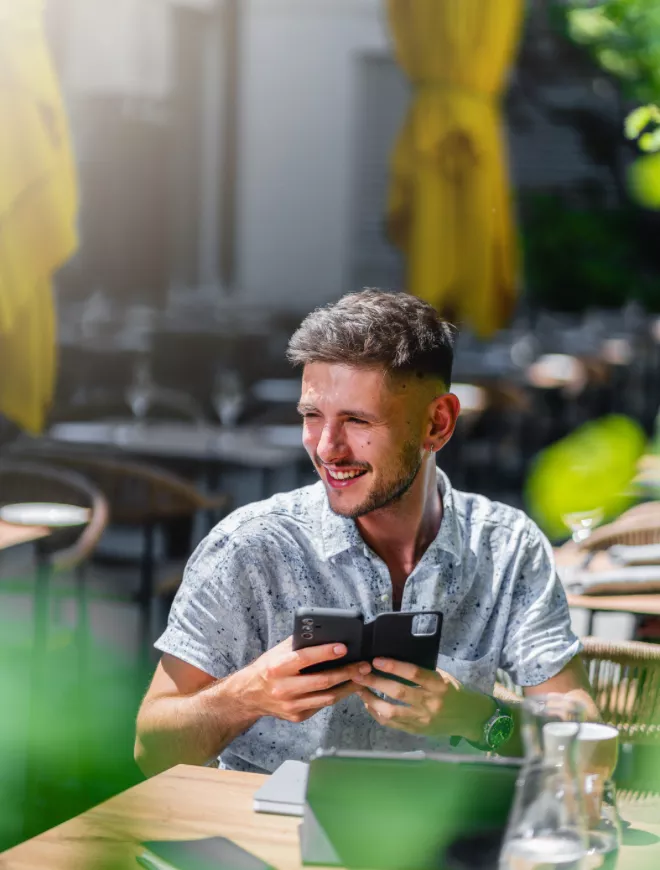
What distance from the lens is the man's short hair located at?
1.79 m

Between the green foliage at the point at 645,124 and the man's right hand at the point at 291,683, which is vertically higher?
the green foliage at the point at 645,124

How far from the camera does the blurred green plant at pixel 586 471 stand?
0.71 meters

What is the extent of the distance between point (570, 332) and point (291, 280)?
2.73m

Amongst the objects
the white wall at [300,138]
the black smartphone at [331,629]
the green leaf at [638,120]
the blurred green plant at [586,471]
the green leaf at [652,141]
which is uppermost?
the white wall at [300,138]

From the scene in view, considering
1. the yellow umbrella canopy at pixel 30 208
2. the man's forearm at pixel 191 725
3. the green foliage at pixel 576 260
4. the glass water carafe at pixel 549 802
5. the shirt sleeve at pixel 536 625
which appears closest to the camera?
the glass water carafe at pixel 549 802

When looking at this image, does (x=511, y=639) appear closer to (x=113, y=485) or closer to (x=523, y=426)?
(x=113, y=485)

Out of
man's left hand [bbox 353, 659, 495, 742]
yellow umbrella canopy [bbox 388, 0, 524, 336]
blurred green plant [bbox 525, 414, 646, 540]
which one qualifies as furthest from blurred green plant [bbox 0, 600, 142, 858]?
yellow umbrella canopy [bbox 388, 0, 524, 336]

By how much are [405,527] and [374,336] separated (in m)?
0.33

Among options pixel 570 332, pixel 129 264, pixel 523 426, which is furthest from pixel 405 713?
pixel 129 264

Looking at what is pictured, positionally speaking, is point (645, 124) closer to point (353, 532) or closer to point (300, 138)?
point (353, 532)

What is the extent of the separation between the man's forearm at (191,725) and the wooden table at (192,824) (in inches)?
3.4

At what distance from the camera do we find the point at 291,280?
1208 cm

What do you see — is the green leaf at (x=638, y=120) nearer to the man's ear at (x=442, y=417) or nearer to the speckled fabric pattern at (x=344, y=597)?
the man's ear at (x=442, y=417)

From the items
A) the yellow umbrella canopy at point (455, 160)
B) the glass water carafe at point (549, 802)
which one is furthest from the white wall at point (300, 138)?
the glass water carafe at point (549, 802)
